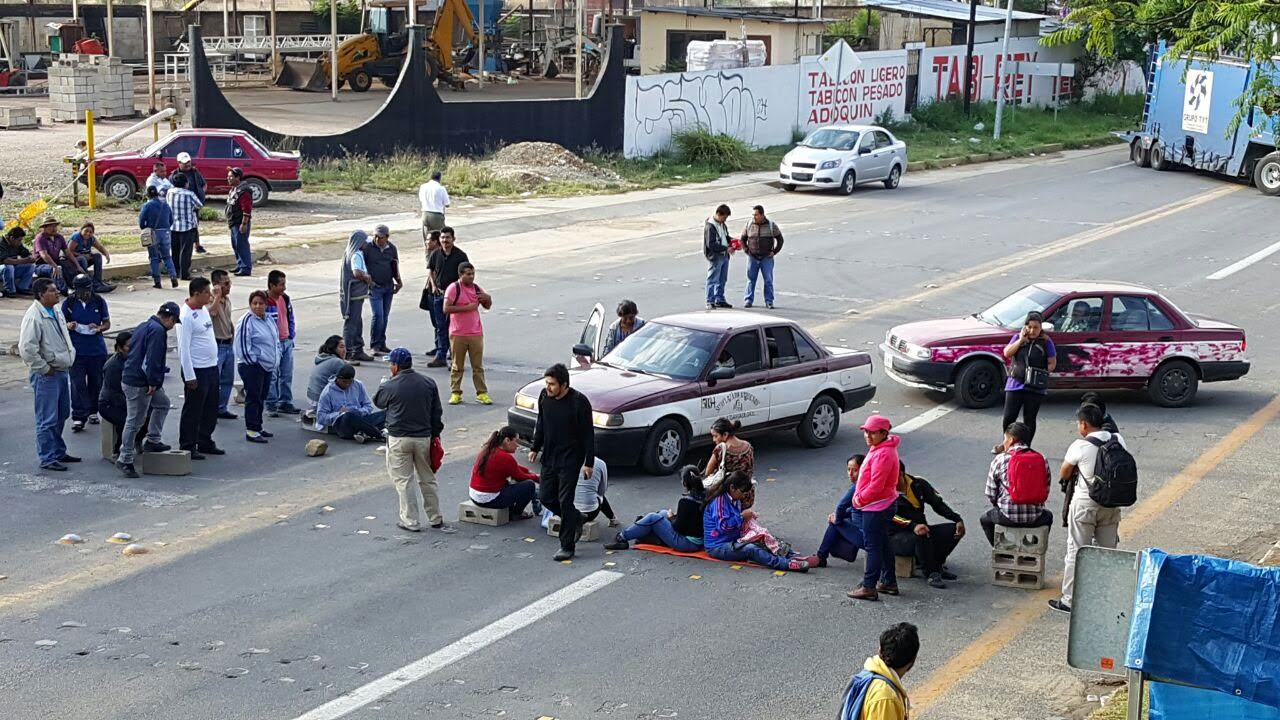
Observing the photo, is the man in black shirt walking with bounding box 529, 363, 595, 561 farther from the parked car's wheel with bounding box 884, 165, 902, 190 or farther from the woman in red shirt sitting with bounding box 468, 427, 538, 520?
the parked car's wheel with bounding box 884, 165, 902, 190

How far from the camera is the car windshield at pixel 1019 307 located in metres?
17.6

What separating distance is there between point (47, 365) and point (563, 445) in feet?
17.5

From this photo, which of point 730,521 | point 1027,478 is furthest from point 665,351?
point 1027,478

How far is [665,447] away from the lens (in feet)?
46.9

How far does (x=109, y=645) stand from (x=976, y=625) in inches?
232

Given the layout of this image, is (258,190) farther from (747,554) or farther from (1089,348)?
(747,554)

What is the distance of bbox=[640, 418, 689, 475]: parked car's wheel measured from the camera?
1410 centimetres

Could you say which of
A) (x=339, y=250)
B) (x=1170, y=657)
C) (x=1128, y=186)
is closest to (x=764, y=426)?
(x=1170, y=657)

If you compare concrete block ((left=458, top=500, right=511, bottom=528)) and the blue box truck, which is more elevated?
the blue box truck

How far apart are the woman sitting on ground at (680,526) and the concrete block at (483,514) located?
103cm

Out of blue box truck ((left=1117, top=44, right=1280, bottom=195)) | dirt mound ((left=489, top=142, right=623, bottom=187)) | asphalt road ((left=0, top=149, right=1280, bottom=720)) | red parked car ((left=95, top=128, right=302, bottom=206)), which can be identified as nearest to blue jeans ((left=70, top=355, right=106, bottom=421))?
asphalt road ((left=0, top=149, right=1280, bottom=720))

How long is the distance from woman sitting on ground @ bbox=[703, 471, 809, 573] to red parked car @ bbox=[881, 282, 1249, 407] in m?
6.07

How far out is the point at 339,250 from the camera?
27875 millimetres

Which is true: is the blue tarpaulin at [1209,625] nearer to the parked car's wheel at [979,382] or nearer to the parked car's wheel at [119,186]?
the parked car's wheel at [979,382]
